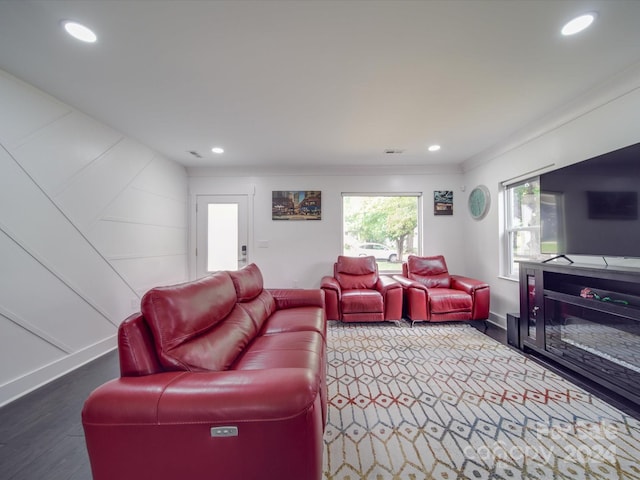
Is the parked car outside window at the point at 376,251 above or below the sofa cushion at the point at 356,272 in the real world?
above

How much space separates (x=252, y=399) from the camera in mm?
852

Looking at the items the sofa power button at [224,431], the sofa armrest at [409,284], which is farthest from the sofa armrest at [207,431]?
the sofa armrest at [409,284]

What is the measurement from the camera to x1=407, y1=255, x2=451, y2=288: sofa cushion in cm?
374

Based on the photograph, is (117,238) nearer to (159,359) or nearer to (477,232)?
(159,359)

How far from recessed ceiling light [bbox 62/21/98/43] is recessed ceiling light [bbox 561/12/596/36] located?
9.62 feet

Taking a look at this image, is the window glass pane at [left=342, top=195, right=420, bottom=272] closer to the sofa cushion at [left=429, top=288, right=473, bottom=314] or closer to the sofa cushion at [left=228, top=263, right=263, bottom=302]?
the sofa cushion at [left=429, top=288, right=473, bottom=314]

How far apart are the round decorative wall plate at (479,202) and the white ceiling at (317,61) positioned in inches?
40.7

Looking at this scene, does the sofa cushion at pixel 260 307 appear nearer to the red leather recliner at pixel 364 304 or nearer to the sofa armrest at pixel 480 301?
the red leather recliner at pixel 364 304

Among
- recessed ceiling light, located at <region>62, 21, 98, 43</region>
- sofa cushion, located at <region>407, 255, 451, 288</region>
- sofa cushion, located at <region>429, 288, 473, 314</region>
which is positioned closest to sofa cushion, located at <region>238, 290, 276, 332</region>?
recessed ceiling light, located at <region>62, 21, 98, 43</region>

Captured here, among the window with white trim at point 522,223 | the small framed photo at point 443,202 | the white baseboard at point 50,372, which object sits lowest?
the white baseboard at point 50,372

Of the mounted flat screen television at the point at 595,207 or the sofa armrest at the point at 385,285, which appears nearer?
the mounted flat screen television at the point at 595,207

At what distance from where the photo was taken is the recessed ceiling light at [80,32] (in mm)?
1453

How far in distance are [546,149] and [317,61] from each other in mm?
2704

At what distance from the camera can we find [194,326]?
Answer: 1279mm
